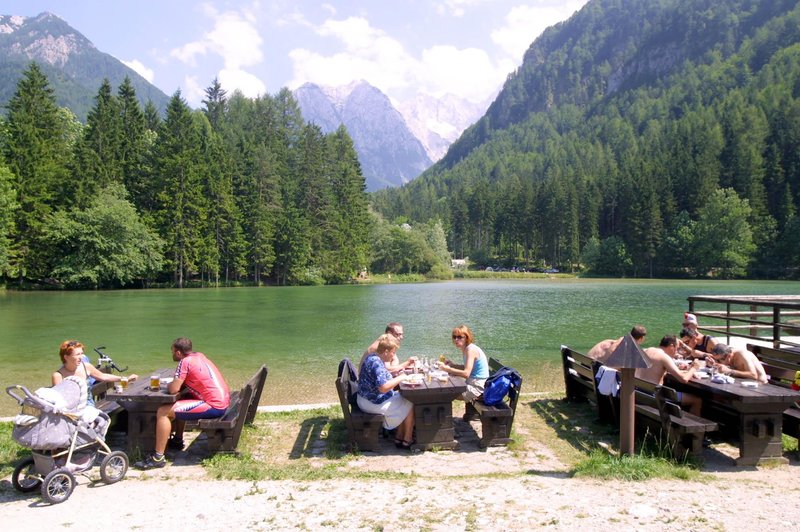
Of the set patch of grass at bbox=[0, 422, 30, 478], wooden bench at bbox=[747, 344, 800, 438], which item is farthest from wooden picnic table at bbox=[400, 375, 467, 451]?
wooden bench at bbox=[747, 344, 800, 438]

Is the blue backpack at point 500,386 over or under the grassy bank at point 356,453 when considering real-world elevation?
over

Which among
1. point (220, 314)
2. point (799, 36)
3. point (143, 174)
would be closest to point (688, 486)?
point (220, 314)

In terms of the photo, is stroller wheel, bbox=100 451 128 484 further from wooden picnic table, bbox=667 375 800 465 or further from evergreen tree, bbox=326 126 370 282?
evergreen tree, bbox=326 126 370 282

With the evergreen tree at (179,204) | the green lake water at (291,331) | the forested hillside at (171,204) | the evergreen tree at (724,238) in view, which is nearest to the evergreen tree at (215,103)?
the forested hillside at (171,204)

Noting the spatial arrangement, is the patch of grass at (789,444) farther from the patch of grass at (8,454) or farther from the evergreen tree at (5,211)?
the evergreen tree at (5,211)

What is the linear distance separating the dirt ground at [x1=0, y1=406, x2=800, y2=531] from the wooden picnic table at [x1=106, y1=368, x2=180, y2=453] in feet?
1.69

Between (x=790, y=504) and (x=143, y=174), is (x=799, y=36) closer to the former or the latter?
(x=143, y=174)

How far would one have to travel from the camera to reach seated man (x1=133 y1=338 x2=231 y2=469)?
6801mm

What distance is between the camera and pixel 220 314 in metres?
30.6

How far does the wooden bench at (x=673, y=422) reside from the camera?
6.48m

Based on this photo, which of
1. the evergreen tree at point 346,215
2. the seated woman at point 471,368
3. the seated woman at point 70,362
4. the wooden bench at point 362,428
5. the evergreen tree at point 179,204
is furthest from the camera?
the evergreen tree at point 346,215

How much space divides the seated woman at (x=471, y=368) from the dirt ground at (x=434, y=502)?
59.1 inches

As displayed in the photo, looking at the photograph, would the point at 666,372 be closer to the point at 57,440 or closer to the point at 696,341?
the point at 696,341

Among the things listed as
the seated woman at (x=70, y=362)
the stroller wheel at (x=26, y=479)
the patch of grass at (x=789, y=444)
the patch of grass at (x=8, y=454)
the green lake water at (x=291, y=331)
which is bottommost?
the green lake water at (x=291, y=331)
